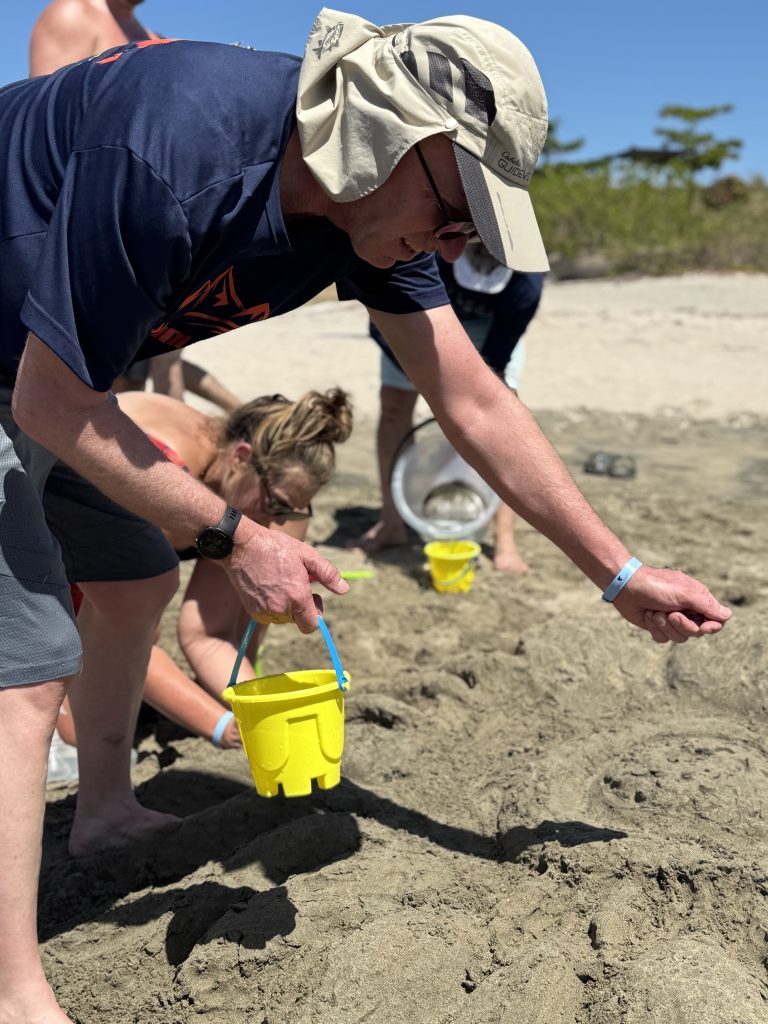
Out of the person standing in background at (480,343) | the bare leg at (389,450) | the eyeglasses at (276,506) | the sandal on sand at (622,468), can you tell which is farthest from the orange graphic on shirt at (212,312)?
the sandal on sand at (622,468)

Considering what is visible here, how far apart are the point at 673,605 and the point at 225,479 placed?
145 centimetres

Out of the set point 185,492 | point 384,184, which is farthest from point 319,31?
point 185,492

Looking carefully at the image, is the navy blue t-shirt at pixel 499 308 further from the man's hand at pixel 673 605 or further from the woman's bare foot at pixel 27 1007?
the woman's bare foot at pixel 27 1007

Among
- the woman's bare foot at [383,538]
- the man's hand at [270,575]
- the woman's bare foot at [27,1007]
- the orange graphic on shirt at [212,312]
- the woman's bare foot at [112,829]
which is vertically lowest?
the woman's bare foot at [383,538]

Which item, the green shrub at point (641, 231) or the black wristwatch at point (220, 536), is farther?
the green shrub at point (641, 231)

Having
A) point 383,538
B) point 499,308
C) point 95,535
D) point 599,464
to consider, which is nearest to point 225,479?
point 95,535

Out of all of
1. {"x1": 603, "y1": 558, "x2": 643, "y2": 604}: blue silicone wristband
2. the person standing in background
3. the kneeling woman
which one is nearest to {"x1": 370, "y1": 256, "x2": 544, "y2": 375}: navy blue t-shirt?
the person standing in background

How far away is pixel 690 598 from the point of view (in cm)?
204

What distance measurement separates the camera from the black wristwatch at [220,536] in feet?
5.79

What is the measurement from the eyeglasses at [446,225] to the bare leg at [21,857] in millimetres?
1033

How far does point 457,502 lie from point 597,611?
1.11 m

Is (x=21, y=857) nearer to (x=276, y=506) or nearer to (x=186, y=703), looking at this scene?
(x=186, y=703)

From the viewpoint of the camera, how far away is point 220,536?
1770 mm

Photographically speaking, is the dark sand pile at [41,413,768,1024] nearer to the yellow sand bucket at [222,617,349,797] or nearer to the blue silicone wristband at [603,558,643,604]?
the yellow sand bucket at [222,617,349,797]
